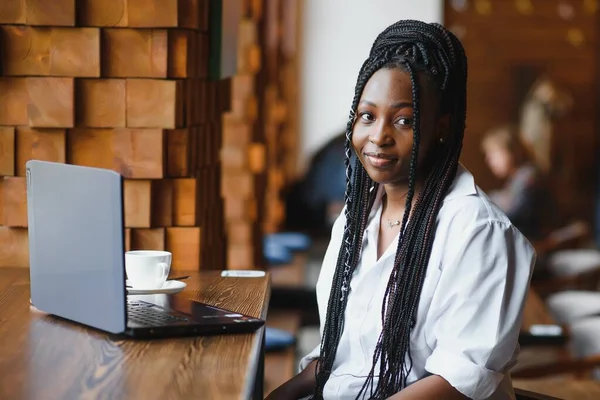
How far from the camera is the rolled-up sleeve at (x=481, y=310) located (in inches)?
66.4

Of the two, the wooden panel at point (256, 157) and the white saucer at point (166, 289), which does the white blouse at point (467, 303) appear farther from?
the wooden panel at point (256, 157)

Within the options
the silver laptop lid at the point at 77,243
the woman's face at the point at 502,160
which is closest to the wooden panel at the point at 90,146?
the silver laptop lid at the point at 77,243

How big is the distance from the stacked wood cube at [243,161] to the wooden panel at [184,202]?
1749 mm

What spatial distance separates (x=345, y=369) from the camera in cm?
192

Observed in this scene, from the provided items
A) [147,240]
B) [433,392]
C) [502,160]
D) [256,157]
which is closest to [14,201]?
[147,240]

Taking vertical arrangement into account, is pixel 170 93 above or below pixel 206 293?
above

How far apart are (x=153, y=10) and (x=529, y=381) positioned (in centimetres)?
178

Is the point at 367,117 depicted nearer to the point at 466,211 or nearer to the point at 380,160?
the point at 380,160

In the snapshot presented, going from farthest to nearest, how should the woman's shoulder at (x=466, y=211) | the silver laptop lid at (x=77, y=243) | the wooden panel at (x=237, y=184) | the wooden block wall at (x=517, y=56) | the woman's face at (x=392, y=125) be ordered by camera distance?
the wooden block wall at (x=517, y=56), the wooden panel at (x=237, y=184), the woman's face at (x=392, y=125), the woman's shoulder at (x=466, y=211), the silver laptop lid at (x=77, y=243)

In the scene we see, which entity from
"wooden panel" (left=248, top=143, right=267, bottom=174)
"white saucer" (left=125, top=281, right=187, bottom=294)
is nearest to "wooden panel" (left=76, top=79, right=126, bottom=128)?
"white saucer" (left=125, top=281, right=187, bottom=294)

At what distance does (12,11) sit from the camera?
236 centimetres

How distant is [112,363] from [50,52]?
113 cm

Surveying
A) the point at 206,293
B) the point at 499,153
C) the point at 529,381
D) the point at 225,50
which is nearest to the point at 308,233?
the point at 499,153

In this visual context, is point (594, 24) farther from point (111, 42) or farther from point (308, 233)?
point (111, 42)
